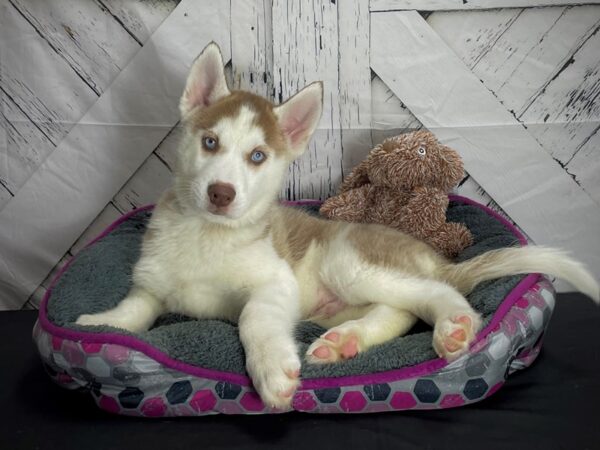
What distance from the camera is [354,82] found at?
2.92m

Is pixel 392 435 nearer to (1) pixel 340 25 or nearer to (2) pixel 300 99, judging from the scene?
(2) pixel 300 99

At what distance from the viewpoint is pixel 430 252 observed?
93.7 inches

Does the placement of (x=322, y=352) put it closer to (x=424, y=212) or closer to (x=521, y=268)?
(x=521, y=268)

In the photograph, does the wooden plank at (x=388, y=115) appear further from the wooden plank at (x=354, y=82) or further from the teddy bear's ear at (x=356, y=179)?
the teddy bear's ear at (x=356, y=179)

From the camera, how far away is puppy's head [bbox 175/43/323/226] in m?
1.97

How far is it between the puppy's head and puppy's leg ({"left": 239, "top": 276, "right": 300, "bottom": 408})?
317 millimetres

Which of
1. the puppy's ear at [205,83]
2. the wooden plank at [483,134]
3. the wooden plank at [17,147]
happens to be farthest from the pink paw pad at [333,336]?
the wooden plank at [17,147]

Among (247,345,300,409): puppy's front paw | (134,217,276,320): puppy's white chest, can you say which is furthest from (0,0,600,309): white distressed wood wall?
(247,345,300,409): puppy's front paw

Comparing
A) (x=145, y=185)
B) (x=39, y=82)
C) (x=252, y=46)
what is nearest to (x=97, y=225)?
(x=145, y=185)

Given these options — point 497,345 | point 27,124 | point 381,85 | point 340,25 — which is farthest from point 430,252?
point 27,124

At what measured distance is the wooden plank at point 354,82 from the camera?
2.84m

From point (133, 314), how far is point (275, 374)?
75cm

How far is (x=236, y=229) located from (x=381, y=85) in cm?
118

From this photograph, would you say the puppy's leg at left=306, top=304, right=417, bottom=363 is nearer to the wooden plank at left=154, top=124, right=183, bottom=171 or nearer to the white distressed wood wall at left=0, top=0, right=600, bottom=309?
the white distressed wood wall at left=0, top=0, right=600, bottom=309
